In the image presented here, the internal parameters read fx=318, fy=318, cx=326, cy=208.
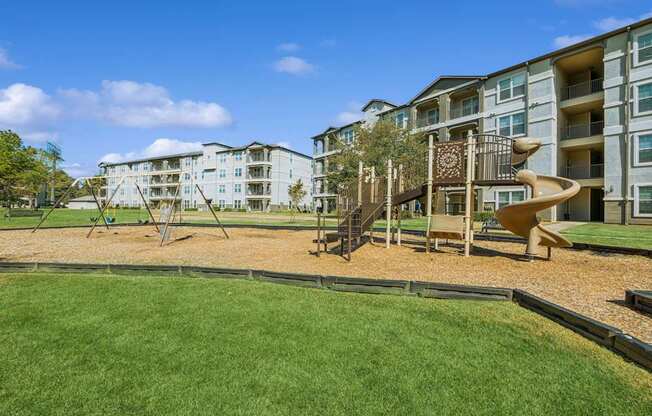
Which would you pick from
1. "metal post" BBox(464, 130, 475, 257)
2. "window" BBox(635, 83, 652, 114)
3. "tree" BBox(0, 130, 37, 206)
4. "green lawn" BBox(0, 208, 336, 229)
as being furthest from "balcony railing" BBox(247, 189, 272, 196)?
"metal post" BBox(464, 130, 475, 257)

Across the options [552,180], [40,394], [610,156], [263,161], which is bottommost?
[40,394]

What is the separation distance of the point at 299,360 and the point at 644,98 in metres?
31.2

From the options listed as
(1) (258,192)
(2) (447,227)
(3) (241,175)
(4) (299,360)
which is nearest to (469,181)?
(2) (447,227)

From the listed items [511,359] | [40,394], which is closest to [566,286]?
[511,359]

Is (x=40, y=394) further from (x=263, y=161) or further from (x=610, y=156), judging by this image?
(x=263, y=161)

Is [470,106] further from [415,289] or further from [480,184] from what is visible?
[415,289]

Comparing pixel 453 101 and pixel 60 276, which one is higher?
pixel 453 101

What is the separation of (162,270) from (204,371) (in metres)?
5.03

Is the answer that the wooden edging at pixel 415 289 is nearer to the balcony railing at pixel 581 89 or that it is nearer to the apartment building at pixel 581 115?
the apartment building at pixel 581 115

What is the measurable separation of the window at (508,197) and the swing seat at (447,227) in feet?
68.8

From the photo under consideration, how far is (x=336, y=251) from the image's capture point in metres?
11.7

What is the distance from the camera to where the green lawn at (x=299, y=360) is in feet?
9.80

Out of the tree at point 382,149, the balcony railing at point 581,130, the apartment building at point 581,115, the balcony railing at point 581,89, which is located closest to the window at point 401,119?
the apartment building at point 581,115

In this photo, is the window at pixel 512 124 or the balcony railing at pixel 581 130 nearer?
the balcony railing at pixel 581 130
